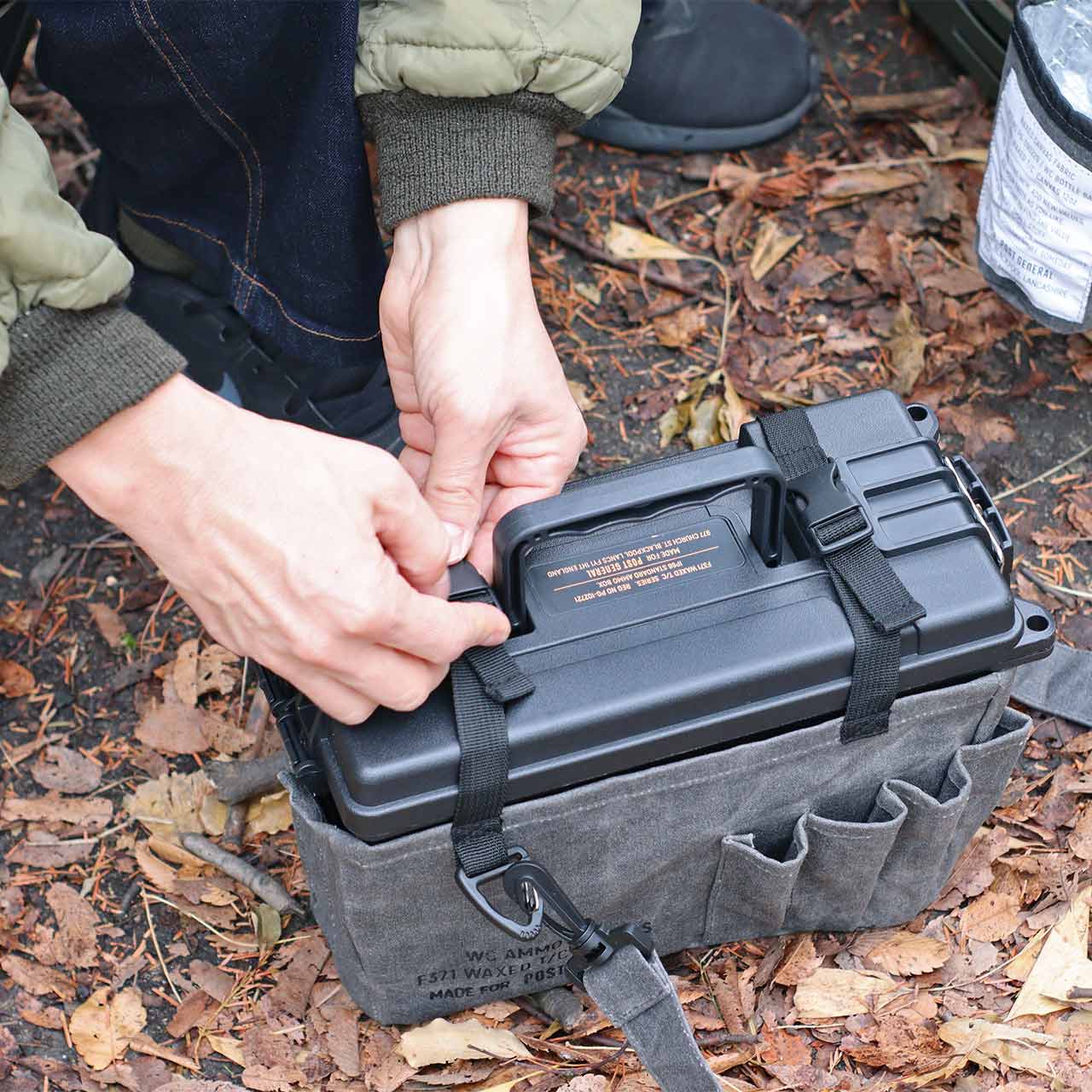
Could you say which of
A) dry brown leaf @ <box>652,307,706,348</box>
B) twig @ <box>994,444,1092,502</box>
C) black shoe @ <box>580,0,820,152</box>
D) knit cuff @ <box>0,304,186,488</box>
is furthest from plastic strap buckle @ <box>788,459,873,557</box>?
black shoe @ <box>580,0,820,152</box>

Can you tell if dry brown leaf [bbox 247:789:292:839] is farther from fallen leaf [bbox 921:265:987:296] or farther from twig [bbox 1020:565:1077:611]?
fallen leaf [bbox 921:265:987:296]

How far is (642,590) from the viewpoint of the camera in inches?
73.4

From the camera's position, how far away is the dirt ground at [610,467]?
213 cm

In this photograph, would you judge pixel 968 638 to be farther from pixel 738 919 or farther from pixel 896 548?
pixel 738 919

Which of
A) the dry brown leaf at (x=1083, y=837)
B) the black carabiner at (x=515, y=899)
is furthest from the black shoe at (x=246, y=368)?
the dry brown leaf at (x=1083, y=837)

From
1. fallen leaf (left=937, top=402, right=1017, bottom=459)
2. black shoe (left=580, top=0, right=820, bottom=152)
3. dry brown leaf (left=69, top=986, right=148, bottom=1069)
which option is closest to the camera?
dry brown leaf (left=69, top=986, right=148, bottom=1069)

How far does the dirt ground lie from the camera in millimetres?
2133

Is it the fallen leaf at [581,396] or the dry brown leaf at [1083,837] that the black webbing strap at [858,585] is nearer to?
the dry brown leaf at [1083,837]

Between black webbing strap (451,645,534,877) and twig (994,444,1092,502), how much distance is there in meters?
1.51

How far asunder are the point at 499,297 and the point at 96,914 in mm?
1368

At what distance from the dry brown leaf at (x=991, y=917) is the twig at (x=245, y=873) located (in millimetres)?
1210

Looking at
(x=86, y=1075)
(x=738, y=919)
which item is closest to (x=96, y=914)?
(x=86, y=1075)

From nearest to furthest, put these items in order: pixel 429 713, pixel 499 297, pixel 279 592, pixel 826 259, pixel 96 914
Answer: pixel 279 592, pixel 429 713, pixel 499 297, pixel 96 914, pixel 826 259

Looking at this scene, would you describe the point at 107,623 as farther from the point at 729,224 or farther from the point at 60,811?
the point at 729,224
